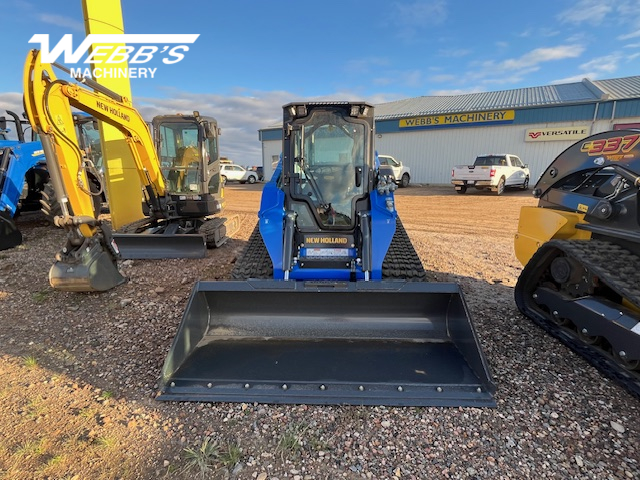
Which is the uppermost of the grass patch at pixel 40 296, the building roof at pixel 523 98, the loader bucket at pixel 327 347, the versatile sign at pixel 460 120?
the building roof at pixel 523 98

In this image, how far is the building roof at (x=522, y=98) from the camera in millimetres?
18750

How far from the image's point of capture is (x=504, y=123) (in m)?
20.1

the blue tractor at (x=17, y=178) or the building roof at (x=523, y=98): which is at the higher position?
the building roof at (x=523, y=98)

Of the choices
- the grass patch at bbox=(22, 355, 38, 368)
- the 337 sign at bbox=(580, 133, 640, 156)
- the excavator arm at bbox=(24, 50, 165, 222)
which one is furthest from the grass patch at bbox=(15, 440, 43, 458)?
the 337 sign at bbox=(580, 133, 640, 156)

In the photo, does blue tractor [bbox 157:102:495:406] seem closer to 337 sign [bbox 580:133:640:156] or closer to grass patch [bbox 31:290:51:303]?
337 sign [bbox 580:133:640:156]

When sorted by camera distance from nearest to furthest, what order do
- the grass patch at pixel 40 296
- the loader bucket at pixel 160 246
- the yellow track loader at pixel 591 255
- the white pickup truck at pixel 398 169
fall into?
the yellow track loader at pixel 591 255 → the grass patch at pixel 40 296 → the loader bucket at pixel 160 246 → the white pickup truck at pixel 398 169

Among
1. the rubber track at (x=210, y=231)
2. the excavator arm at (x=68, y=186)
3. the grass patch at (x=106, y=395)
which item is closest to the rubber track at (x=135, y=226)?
the rubber track at (x=210, y=231)

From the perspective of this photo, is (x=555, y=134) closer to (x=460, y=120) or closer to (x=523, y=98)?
(x=523, y=98)

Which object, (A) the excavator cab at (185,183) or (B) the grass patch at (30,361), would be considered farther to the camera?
(A) the excavator cab at (185,183)

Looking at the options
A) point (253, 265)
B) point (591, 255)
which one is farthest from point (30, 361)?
point (591, 255)

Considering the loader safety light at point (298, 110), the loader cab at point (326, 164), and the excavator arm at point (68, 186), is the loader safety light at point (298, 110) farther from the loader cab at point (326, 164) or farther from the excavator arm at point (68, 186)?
the excavator arm at point (68, 186)

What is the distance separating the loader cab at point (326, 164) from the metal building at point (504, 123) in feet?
49.4

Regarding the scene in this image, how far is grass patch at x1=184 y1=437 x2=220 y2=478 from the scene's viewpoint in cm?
216

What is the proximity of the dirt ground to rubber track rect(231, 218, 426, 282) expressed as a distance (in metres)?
0.83
